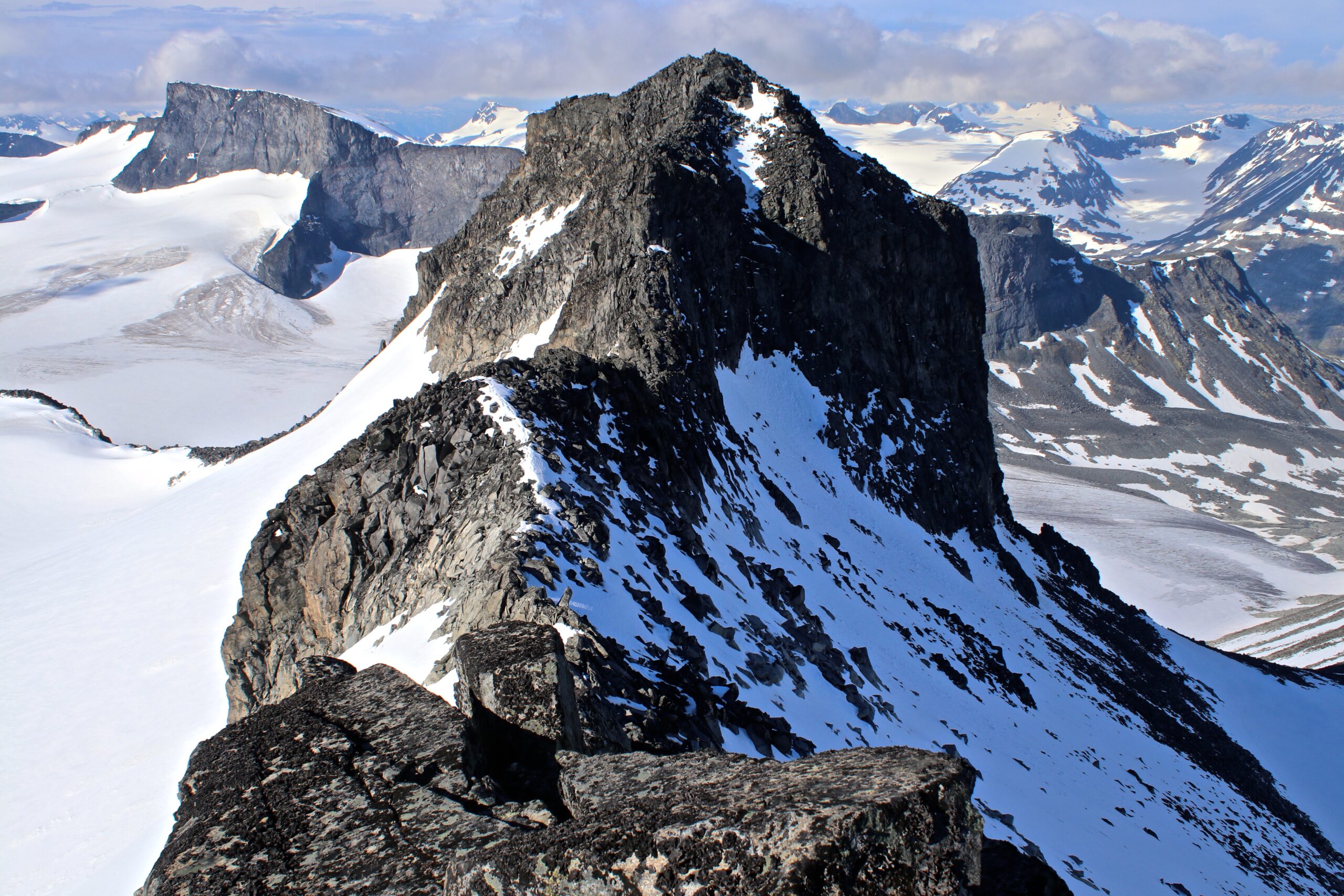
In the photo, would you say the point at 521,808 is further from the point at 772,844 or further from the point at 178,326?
the point at 178,326

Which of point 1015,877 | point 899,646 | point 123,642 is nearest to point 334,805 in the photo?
point 1015,877

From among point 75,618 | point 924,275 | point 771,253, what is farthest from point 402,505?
point 924,275

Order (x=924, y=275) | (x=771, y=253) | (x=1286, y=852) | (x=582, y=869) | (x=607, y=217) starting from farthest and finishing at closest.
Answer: (x=924, y=275), (x=771, y=253), (x=607, y=217), (x=1286, y=852), (x=582, y=869)

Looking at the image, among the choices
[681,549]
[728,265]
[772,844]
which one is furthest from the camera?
[728,265]

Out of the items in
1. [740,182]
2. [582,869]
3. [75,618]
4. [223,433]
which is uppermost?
[740,182]

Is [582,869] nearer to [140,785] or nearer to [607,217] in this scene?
[140,785]

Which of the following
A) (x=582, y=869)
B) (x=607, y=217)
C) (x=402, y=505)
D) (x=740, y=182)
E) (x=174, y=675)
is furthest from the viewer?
(x=740, y=182)

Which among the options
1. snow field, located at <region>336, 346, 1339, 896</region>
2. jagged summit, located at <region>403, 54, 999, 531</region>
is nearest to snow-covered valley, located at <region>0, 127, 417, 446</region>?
jagged summit, located at <region>403, 54, 999, 531</region>
